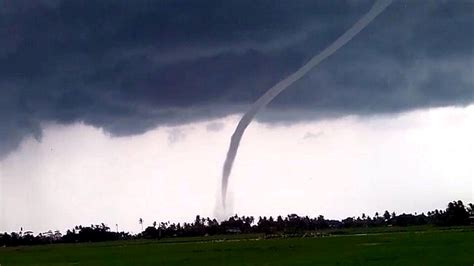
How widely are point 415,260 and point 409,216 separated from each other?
475ft

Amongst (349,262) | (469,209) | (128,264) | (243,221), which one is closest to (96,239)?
(243,221)

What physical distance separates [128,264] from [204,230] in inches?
4803

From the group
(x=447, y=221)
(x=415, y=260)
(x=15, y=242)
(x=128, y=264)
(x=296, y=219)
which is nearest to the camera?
(x=415, y=260)

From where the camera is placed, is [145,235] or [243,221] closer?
[145,235]

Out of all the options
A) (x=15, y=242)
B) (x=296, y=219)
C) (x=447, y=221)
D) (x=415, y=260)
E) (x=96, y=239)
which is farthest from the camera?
(x=296, y=219)

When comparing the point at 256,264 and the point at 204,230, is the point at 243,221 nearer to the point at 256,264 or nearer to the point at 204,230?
the point at 204,230

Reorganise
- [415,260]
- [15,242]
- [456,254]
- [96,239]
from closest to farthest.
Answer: [415,260]
[456,254]
[15,242]
[96,239]

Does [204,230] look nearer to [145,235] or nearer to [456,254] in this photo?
[145,235]

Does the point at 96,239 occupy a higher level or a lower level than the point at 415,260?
higher

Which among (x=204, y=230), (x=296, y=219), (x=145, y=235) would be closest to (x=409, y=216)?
(x=296, y=219)

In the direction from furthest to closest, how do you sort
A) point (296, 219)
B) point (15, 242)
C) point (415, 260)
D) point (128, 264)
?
point (296, 219), point (15, 242), point (128, 264), point (415, 260)

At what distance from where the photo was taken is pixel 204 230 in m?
167

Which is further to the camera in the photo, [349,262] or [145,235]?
[145,235]

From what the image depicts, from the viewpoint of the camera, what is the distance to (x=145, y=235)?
162 meters
